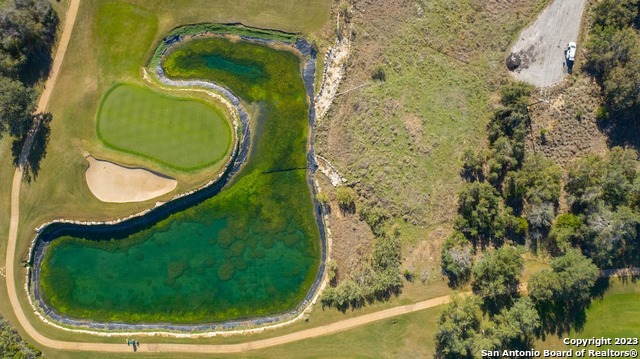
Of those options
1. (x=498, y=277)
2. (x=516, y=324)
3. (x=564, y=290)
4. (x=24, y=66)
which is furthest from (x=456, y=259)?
(x=24, y=66)

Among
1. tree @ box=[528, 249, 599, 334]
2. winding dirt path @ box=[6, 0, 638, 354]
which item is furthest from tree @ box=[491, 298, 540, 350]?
winding dirt path @ box=[6, 0, 638, 354]

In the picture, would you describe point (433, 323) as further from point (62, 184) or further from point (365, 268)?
point (62, 184)

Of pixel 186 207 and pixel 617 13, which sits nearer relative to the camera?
pixel 617 13

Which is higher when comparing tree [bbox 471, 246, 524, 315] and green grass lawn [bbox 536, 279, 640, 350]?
tree [bbox 471, 246, 524, 315]

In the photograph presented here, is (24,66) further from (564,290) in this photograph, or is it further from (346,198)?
(564,290)

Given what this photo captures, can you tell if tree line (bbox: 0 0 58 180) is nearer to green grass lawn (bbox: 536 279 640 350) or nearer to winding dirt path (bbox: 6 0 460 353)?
winding dirt path (bbox: 6 0 460 353)

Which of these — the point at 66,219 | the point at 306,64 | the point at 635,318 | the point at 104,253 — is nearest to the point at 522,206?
the point at 635,318

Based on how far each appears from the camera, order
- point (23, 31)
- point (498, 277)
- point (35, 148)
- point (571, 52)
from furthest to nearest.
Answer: point (35, 148)
point (571, 52)
point (23, 31)
point (498, 277)
